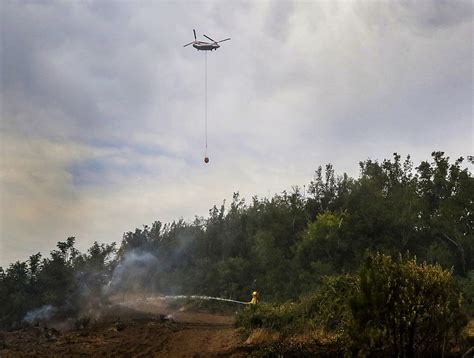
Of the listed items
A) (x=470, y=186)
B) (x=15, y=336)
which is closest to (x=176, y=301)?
(x=15, y=336)

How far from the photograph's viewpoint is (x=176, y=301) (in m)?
43.9

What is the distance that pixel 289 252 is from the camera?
44.7 meters

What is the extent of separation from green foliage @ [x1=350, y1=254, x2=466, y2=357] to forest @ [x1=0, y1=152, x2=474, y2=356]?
503 cm

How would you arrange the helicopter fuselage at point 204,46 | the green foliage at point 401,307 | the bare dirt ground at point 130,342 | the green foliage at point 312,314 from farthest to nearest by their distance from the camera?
the helicopter fuselage at point 204,46, the green foliage at point 312,314, the bare dirt ground at point 130,342, the green foliage at point 401,307

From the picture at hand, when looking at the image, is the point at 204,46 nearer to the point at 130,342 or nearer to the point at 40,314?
the point at 130,342

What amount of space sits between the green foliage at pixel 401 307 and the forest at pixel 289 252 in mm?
5027

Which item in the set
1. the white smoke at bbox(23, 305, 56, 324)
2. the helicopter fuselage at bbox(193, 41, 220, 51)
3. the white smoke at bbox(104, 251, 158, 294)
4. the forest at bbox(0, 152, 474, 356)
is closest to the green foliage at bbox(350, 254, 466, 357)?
the forest at bbox(0, 152, 474, 356)

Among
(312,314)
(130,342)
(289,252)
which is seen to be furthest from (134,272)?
(312,314)

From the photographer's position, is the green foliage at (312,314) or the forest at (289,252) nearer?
the green foliage at (312,314)

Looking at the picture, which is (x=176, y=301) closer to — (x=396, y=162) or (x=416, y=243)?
(x=416, y=243)

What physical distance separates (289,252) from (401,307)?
33991 mm

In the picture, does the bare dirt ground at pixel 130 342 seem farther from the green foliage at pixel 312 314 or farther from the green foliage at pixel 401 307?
the green foliage at pixel 401 307

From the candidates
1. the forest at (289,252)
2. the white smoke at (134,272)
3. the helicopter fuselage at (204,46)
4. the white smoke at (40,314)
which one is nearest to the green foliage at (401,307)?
the forest at (289,252)

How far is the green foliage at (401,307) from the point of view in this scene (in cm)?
1067
